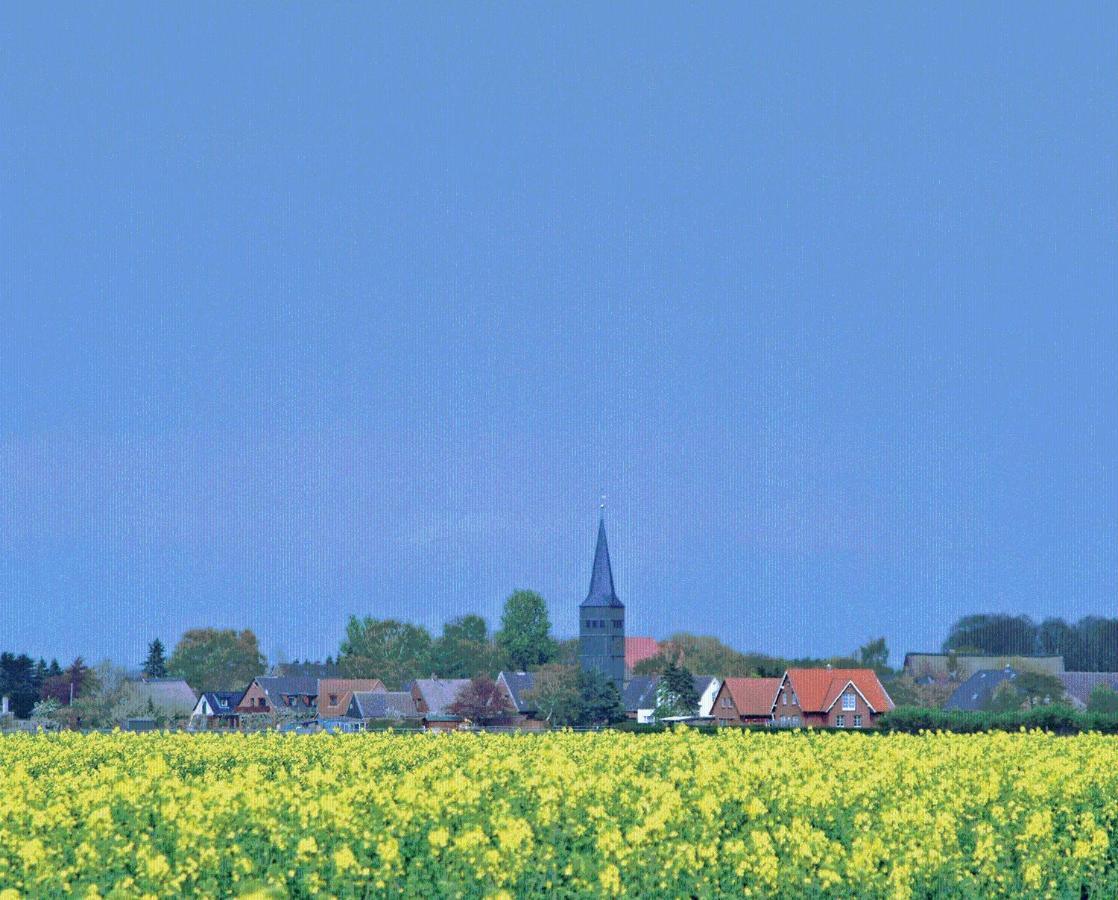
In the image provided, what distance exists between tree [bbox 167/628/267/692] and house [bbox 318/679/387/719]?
71.8ft

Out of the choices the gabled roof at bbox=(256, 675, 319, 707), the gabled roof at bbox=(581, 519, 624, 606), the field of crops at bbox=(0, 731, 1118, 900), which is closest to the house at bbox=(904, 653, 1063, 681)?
the gabled roof at bbox=(581, 519, 624, 606)

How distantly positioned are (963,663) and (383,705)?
53112 mm

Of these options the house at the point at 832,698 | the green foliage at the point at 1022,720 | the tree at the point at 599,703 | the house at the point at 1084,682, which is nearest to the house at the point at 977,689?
the house at the point at 1084,682

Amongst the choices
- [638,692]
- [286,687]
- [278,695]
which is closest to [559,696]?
[638,692]

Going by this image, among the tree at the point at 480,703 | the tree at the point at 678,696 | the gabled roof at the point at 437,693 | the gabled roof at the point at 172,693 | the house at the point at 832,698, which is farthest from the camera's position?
the gabled roof at the point at 437,693

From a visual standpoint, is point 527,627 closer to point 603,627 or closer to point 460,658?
point 460,658

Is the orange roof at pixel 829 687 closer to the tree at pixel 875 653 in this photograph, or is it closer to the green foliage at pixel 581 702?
the green foliage at pixel 581 702

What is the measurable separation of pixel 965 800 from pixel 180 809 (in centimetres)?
1130

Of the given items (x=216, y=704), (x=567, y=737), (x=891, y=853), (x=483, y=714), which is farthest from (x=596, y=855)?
(x=216, y=704)

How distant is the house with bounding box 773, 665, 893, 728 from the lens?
303 feet

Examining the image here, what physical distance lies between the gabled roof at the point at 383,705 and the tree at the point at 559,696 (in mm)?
18470

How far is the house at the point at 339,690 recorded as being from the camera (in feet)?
434

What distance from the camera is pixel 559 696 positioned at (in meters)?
99.4

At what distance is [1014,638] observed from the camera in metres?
162
